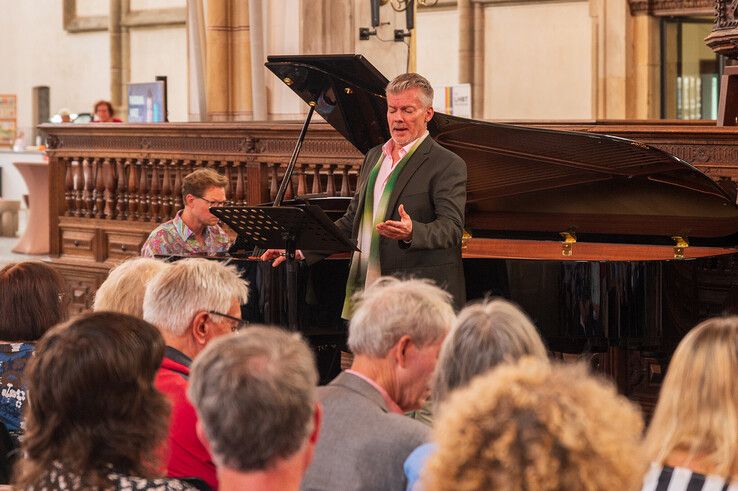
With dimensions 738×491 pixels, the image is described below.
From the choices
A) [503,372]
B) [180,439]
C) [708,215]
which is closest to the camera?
[503,372]

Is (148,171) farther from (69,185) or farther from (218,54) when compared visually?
(218,54)

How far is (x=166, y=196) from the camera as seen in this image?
8336 millimetres

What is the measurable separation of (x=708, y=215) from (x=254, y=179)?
116 inches

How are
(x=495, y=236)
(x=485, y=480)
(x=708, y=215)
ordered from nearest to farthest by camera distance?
(x=485, y=480) < (x=708, y=215) < (x=495, y=236)

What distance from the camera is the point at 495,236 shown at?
21.3 ft

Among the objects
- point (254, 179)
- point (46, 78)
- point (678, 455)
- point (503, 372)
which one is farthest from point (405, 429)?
point (46, 78)

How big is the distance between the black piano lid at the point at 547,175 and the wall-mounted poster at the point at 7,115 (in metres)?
18.2

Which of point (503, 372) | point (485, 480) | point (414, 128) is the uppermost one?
point (414, 128)

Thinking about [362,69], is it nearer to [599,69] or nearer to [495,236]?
[495,236]

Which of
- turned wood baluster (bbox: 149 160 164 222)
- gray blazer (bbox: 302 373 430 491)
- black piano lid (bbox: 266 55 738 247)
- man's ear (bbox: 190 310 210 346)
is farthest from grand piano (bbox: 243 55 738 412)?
gray blazer (bbox: 302 373 430 491)

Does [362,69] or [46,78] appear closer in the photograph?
[362,69]

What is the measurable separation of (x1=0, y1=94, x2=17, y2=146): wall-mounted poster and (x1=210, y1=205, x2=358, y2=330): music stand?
18.9 meters

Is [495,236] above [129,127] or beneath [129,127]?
beneath

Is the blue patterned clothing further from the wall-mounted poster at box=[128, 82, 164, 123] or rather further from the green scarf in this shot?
the wall-mounted poster at box=[128, 82, 164, 123]
